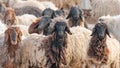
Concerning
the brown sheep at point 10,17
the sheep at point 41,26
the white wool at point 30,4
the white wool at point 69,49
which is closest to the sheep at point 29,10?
the white wool at point 30,4

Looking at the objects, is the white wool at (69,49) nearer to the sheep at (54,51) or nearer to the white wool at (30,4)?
the sheep at (54,51)

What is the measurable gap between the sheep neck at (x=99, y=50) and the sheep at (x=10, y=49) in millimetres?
1379

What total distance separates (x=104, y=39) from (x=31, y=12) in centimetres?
647

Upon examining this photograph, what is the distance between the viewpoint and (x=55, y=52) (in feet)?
26.3

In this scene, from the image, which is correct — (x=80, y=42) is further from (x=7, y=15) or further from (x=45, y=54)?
(x=7, y=15)

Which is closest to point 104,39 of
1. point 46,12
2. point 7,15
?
point 46,12

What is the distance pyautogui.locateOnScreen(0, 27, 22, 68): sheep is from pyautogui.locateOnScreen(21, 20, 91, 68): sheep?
171 mm

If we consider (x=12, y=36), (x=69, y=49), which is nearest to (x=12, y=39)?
(x=12, y=36)

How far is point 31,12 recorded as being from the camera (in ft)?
46.7

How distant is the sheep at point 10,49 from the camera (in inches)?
315

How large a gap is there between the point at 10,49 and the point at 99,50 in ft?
5.44

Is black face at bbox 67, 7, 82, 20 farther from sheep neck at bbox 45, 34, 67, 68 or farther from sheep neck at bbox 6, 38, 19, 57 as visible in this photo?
sheep neck at bbox 6, 38, 19, 57

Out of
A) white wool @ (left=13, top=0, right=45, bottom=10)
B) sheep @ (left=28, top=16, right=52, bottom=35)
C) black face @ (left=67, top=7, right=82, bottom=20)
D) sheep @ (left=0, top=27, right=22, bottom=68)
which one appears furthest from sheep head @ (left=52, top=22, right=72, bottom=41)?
white wool @ (left=13, top=0, right=45, bottom=10)

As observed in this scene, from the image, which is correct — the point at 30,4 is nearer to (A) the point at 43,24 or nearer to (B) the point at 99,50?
(A) the point at 43,24
